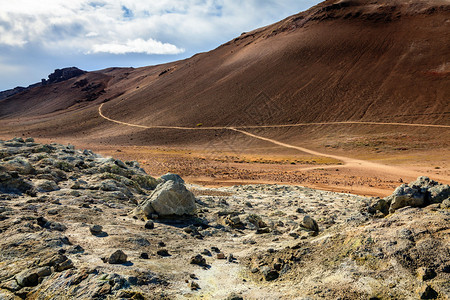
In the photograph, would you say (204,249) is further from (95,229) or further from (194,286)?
(95,229)

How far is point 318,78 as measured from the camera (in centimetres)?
5125

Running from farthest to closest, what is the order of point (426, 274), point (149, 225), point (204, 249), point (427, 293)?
point (149, 225), point (204, 249), point (426, 274), point (427, 293)

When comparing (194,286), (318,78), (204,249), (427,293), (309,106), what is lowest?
(204,249)

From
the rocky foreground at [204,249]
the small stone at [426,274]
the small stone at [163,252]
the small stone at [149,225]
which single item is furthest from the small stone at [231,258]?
the small stone at [426,274]

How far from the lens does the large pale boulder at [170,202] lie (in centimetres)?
678

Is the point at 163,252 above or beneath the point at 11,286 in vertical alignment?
beneath

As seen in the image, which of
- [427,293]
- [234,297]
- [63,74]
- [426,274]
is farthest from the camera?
[63,74]

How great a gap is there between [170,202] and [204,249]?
1.99 meters

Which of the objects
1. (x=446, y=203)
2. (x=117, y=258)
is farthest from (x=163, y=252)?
(x=446, y=203)

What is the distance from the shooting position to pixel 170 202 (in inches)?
273

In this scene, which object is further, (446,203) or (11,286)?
(446,203)

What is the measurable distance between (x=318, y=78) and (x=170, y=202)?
4936 cm

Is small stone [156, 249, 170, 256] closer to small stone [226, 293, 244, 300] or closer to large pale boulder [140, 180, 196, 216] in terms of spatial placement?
small stone [226, 293, 244, 300]

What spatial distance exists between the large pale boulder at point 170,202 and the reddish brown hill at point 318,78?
39.0m
